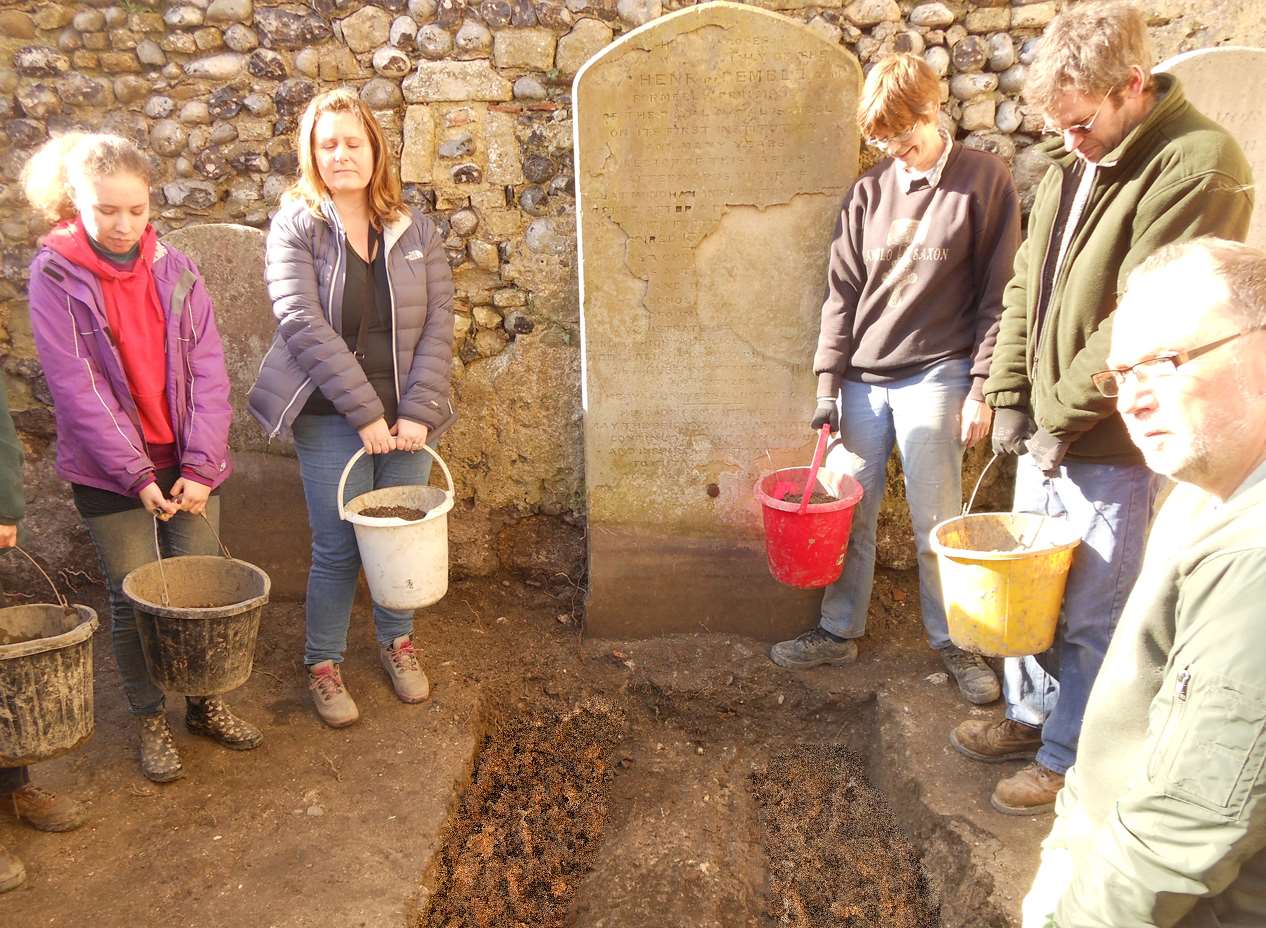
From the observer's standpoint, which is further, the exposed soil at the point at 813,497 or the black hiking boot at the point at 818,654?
the black hiking boot at the point at 818,654

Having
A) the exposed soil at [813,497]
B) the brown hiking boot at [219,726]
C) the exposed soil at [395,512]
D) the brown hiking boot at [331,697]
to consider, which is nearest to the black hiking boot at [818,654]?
the exposed soil at [813,497]

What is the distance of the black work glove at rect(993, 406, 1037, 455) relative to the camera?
2.82m

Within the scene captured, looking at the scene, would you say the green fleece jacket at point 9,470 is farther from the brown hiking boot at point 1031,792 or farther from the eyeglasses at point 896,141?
the brown hiking boot at point 1031,792

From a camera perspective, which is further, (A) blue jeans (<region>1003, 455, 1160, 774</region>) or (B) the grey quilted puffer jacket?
(B) the grey quilted puffer jacket

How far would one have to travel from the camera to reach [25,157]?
12.6 feet

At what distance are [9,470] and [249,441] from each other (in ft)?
4.79

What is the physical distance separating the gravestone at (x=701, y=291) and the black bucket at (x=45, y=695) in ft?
6.31

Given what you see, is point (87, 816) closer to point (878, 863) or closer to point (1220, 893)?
point (878, 863)

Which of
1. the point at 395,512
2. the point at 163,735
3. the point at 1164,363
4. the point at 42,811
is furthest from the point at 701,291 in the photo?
the point at 42,811

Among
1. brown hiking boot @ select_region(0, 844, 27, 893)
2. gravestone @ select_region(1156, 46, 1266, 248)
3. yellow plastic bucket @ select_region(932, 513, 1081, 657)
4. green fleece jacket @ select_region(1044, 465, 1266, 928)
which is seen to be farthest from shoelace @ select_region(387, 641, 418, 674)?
gravestone @ select_region(1156, 46, 1266, 248)

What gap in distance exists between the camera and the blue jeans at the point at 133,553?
2.90 m

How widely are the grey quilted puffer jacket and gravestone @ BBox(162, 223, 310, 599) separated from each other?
0.83m

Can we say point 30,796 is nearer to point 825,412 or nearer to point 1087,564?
point 825,412

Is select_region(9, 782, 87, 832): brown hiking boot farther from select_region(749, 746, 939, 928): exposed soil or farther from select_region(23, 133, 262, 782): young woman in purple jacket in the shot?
select_region(749, 746, 939, 928): exposed soil
